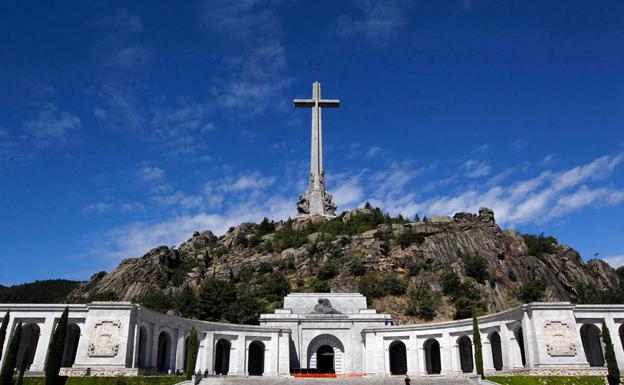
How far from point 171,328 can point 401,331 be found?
21985 millimetres

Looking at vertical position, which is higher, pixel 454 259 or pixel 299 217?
pixel 299 217

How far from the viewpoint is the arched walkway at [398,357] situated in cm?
5566

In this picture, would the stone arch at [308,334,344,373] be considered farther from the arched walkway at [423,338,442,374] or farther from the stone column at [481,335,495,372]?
the stone column at [481,335,495,372]

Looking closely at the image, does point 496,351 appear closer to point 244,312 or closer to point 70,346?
point 244,312

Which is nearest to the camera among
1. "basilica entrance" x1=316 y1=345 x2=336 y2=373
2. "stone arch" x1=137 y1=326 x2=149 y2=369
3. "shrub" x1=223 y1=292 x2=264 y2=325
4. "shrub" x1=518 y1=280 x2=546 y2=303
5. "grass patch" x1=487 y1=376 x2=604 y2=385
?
"grass patch" x1=487 y1=376 x2=604 y2=385

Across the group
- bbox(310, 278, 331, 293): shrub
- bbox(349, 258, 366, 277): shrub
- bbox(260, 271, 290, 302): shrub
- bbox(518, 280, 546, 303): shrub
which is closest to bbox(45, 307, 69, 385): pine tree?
bbox(260, 271, 290, 302): shrub

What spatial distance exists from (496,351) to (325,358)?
56.8 feet

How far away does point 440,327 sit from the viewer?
51156 millimetres

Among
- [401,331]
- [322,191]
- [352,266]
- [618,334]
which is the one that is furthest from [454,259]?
[618,334]

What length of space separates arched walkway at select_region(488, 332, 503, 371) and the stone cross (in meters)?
55.9

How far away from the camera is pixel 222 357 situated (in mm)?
54312

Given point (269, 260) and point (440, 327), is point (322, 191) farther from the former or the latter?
point (440, 327)

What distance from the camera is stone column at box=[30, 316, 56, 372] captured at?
41.5m

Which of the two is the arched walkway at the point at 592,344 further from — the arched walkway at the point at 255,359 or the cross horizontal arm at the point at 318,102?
the cross horizontal arm at the point at 318,102
